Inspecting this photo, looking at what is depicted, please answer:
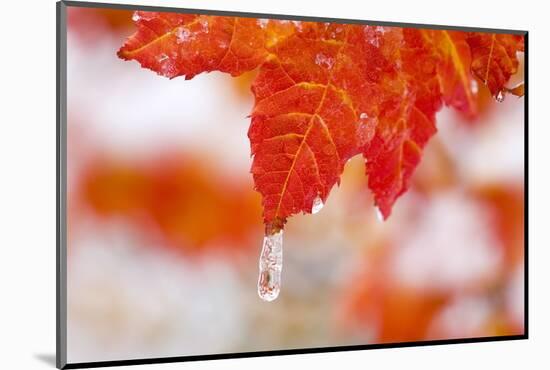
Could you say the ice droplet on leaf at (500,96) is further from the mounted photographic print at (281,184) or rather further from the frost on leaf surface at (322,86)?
the frost on leaf surface at (322,86)

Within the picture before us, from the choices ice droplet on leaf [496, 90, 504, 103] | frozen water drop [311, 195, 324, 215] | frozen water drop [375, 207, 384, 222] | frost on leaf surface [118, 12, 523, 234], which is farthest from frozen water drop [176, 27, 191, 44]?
ice droplet on leaf [496, 90, 504, 103]

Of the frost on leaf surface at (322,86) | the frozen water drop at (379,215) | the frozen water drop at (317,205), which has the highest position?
the frost on leaf surface at (322,86)

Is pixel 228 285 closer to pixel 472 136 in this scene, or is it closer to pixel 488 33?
pixel 472 136

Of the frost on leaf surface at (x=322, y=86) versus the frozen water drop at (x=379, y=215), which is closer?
the frost on leaf surface at (x=322, y=86)

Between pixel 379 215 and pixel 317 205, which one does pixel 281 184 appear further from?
pixel 379 215

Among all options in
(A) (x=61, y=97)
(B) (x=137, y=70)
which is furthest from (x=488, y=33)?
(A) (x=61, y=97)

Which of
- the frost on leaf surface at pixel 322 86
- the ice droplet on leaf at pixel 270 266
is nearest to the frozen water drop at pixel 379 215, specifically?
the frost on leaf surface at pixel 322 86

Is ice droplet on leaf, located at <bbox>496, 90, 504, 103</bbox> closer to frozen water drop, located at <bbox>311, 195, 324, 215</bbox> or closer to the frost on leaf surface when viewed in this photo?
the frost on leaf surface

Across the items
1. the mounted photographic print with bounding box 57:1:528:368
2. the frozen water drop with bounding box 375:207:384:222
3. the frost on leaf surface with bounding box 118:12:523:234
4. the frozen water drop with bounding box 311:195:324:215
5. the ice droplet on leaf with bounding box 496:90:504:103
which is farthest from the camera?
the ice droplet on leaf with bounding box 496:90:504:103
